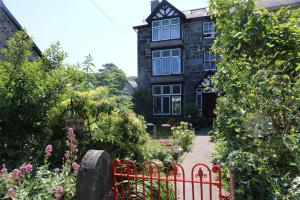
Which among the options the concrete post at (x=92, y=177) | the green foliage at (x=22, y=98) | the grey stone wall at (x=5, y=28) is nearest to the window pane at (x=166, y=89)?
the grey stone wall at (x=5, y=28)

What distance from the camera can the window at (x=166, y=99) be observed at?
19797 mm

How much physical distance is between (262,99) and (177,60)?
56.5ft

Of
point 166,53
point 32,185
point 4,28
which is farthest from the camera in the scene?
point 166,53

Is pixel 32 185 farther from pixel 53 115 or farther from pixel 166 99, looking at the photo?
pixel 166 99

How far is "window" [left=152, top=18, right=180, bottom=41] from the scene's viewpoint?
19.3 meters

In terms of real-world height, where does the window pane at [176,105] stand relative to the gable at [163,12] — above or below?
below

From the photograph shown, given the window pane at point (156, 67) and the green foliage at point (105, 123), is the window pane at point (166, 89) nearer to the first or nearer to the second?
the window pane at point (156, 67)

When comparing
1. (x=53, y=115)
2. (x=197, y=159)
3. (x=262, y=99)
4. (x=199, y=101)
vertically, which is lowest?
(x=197, y=159)

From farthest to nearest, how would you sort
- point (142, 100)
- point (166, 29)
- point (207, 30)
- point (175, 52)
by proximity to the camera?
point (166, 29)
point (175, 52)
point (142, 100)
point (207, 30)

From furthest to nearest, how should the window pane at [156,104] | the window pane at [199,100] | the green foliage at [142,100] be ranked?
the window pane at [156,104] → the green foliage at [142,100] → the window pane at [199,100]

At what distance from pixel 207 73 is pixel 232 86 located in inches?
626

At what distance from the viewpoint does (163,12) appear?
19766 millimetres

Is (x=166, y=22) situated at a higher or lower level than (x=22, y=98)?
higher

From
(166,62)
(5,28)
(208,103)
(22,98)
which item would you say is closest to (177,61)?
(166,62)
